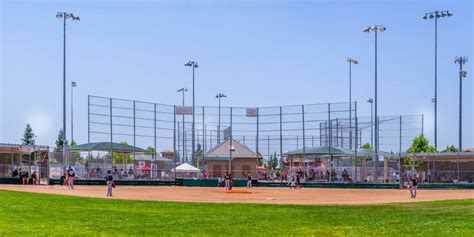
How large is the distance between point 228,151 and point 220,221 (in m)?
61.6

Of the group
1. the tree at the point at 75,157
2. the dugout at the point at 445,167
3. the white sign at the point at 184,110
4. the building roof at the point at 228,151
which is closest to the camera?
the dugout at the point at 445,167

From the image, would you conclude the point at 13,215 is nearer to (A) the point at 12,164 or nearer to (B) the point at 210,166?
(A) the point at 12,164

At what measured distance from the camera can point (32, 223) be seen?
57.5 ft

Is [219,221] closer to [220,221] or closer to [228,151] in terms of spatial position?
[220,221]

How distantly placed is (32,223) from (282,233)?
21.4 ft

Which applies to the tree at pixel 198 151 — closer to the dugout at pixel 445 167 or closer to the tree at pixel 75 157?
the tree at pixel 75 157

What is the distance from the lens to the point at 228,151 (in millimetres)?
81500

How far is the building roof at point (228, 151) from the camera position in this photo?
80.6 m

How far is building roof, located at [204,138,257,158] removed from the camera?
265 ft

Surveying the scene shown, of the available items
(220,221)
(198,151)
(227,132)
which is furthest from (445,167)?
(220,221)

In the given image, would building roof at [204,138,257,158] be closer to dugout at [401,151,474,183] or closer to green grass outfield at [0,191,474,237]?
dugout at [401,151,474,183]

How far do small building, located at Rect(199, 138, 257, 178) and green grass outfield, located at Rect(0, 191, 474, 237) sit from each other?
5386 centimetres

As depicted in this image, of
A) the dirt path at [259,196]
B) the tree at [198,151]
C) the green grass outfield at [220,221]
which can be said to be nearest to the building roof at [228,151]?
the tree at [198,151]

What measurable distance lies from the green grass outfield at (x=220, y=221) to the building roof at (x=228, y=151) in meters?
54.7
